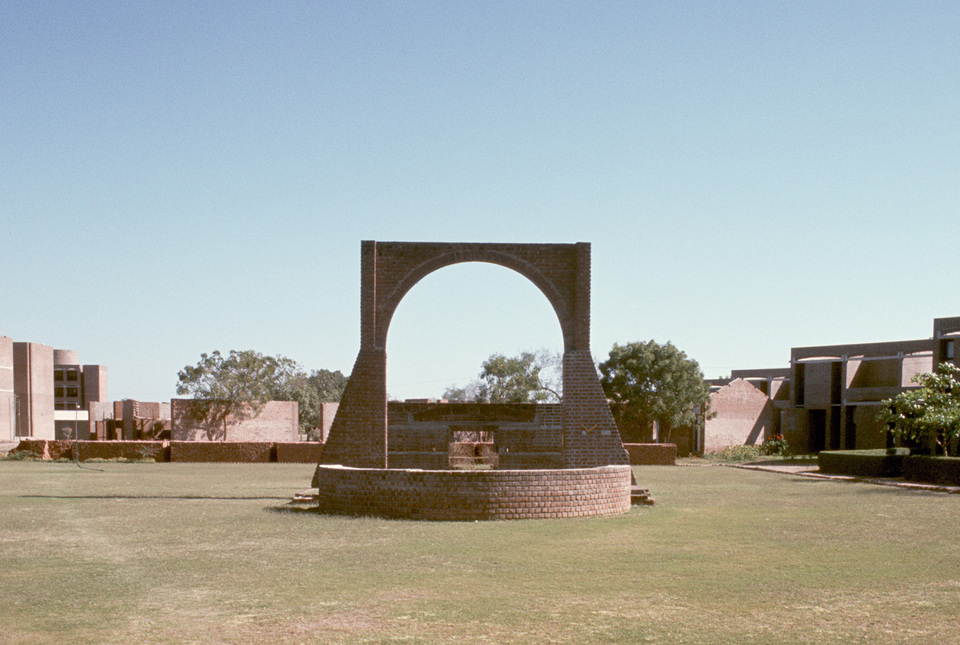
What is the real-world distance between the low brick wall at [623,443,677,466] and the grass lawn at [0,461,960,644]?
18.8m

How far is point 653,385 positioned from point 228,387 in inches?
769

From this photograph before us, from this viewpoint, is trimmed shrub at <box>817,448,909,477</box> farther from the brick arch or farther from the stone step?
the brick arch

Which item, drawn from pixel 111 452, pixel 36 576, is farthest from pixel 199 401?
pixel 36 576

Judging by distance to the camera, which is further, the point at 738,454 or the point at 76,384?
the point at 76,384

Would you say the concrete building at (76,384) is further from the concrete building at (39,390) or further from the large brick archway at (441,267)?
the large brick archway at (441,267)

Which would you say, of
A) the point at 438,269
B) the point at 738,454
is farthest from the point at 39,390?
the point at 438,269

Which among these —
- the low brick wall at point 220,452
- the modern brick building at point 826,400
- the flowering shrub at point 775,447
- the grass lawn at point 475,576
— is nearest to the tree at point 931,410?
the grass lawn at point 475,576

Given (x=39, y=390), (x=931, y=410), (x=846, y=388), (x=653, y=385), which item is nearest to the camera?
(x=931, y=410)

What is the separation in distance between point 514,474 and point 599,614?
5.90 meters

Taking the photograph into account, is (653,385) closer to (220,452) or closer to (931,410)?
(931,410)

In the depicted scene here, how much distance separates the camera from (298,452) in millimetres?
32875

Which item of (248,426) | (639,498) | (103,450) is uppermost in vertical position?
(639,498)

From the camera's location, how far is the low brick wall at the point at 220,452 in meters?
32.6

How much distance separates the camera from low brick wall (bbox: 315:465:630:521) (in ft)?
40.5
